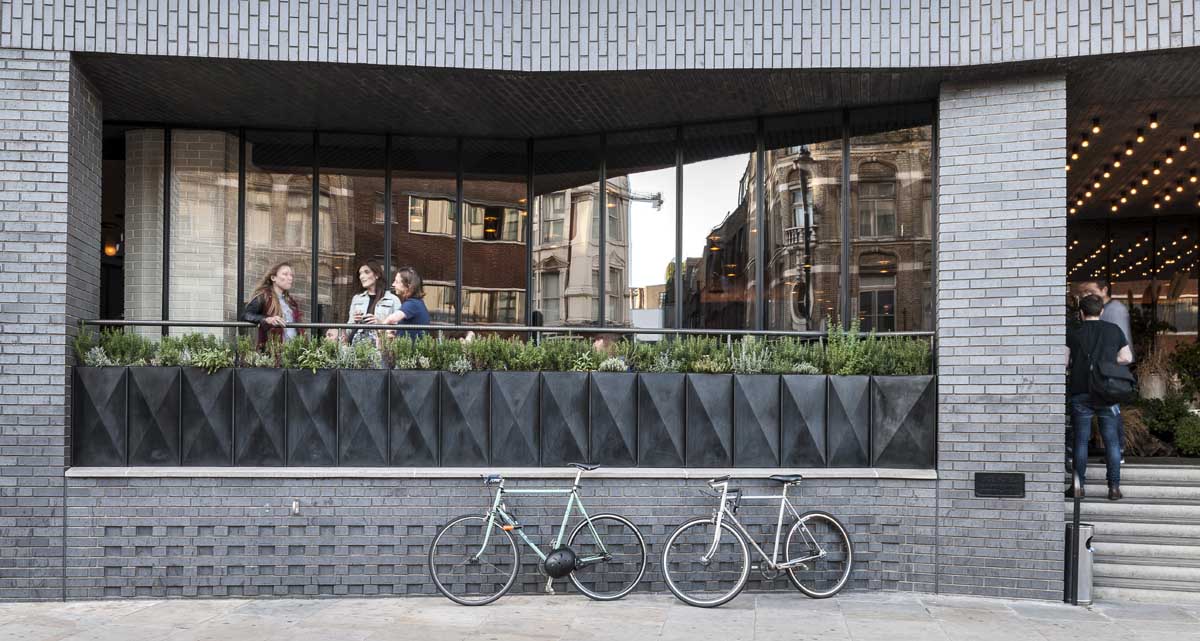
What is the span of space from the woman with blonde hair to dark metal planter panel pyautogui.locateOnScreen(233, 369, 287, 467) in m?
0.54

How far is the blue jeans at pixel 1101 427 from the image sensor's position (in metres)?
9.01

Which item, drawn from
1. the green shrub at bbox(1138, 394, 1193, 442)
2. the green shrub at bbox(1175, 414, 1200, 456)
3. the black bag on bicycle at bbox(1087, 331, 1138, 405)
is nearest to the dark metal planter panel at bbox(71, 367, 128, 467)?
the black bag on bicycle at bbox(1087, 331, 1138, 405)

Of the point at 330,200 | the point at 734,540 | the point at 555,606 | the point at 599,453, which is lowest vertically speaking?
the point at 555,606

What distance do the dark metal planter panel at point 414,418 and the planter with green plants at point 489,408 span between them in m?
0.01

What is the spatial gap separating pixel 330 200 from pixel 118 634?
18.0ft

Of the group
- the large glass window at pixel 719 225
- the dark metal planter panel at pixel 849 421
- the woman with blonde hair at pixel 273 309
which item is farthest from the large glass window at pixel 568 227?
the dark metal planter panel at pixel 849 421

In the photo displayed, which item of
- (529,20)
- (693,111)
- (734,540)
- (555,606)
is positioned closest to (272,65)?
(529,20)

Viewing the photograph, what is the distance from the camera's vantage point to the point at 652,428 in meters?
8.81

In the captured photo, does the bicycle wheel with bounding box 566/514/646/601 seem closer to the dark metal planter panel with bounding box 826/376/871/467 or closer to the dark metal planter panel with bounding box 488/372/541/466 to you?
the dark metal planter panel with bounding box 488/372/541/466

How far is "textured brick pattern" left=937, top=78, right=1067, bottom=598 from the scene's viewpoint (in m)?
8.43

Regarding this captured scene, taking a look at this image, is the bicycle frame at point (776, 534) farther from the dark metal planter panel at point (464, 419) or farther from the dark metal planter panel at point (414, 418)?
the dark metal planter panel at point (414, 418)

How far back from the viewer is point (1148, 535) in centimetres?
877

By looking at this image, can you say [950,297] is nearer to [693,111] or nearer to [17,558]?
[693,111]

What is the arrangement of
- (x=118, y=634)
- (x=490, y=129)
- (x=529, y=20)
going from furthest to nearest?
(x=490, y=129), (x=529, y=20), (x=118, y=634)
